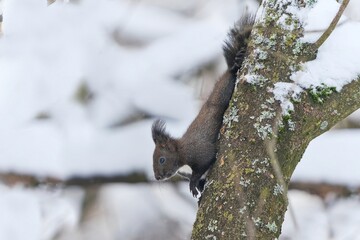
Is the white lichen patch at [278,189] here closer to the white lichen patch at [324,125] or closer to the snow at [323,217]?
the white lichen patch at [324,125]

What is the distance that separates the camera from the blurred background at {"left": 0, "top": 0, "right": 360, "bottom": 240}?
160 inches

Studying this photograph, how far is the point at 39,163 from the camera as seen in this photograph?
424 cm

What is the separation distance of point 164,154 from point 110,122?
40.0 inches

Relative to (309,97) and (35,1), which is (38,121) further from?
(309,97)

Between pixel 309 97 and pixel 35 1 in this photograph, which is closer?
pixel 309 97

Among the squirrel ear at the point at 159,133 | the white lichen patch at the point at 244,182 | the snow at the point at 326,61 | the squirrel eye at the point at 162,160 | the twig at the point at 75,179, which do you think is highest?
the snow at the point at 326,61

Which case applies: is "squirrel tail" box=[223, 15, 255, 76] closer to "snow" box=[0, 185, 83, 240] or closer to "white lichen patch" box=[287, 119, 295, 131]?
"white lichen patch" box=[287, 119, 295, 131]

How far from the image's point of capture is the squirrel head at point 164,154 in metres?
3.24

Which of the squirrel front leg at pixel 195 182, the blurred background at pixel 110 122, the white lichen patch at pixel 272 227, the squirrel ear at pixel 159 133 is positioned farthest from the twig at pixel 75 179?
the white lichen patch at pixel 272 227

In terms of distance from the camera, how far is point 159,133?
128 inches

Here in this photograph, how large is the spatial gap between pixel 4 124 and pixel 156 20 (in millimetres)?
1072

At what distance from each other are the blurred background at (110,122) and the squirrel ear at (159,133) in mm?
725

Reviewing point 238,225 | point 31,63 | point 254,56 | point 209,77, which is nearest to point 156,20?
point 209,77

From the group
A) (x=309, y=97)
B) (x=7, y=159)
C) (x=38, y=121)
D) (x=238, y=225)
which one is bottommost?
(x=7, y=159)
